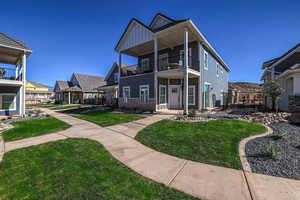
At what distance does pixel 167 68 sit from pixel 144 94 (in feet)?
10.7

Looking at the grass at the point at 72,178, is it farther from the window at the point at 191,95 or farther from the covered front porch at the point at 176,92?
the window at the point at 191,95

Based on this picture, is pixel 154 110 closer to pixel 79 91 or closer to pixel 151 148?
pixel 151 148

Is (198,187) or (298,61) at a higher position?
(298,61)

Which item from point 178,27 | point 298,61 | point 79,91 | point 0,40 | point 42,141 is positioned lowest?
point 42,141

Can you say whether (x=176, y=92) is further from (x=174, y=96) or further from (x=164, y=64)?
(x=164, y=64)

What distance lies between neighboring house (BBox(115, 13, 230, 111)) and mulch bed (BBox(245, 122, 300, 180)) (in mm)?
6560

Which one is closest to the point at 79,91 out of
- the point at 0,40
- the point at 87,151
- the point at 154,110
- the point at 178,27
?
the point at 0,40

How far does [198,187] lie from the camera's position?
2.52 m

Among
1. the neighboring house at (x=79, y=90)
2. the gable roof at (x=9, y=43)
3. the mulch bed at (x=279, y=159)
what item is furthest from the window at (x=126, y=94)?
the neighboring house at (x=79, y=90)

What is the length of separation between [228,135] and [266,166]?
205 cm

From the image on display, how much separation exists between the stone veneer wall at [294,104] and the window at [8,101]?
69.1 feet

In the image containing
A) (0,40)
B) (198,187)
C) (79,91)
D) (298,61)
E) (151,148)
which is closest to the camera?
(198,187)

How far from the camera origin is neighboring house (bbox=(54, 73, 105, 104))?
26.6m

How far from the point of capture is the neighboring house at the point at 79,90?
87.4 ft
